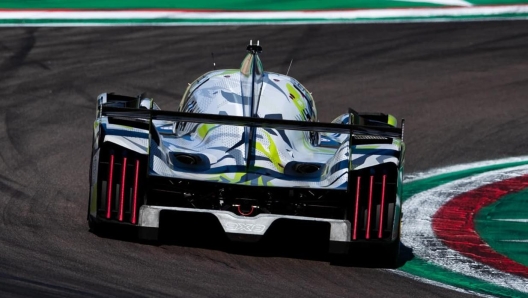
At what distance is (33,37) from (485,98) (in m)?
6.65

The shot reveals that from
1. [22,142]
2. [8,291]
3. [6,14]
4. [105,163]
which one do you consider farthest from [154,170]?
[6,14]

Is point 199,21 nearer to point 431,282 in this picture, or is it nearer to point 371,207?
point 371,207

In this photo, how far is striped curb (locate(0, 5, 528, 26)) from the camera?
1873 centimetres

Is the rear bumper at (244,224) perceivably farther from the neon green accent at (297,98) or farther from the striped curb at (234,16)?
the striped curb at (234,16)

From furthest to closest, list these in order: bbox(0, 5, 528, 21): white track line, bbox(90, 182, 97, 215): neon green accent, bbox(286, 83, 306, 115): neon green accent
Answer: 1. bbox(0, 5, 528, 21): white track line
2. bbox(286, 83, 306, 115): neon green accent
3. bbox(90, 182, 97, 215): neon green accent

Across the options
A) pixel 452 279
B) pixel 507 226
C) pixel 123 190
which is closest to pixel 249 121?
pixel 123 190

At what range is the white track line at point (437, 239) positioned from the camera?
9141mm

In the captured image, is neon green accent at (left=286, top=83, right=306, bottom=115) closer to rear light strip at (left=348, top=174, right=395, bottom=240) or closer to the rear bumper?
rear light strip at (left=348, top=174, right=395, bottom=240)

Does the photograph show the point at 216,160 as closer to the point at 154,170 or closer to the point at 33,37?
the point at 154,170

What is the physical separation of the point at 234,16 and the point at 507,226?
9397 mm

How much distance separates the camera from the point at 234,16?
19359mm

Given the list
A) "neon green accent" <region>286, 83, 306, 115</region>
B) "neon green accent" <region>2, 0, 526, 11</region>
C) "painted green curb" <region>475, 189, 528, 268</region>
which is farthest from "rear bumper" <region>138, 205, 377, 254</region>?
"neon green accent" <region>2, 0, 526, 11</region>

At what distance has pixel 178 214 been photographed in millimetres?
8734

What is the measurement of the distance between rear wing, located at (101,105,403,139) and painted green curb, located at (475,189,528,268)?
174 centimetres
